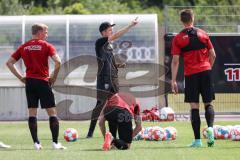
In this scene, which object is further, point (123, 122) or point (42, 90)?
point (42, 90)

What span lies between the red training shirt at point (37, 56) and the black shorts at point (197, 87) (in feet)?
8.12

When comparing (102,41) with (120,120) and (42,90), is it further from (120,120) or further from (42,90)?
(120,120)

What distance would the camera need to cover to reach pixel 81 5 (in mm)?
55750

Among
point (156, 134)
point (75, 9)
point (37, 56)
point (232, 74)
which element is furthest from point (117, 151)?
point (75, 9)

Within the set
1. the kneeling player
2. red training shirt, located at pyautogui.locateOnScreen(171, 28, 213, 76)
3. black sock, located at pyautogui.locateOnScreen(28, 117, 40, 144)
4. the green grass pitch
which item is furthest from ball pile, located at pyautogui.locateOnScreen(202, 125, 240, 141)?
black sock, located at pyautogui.locateOnScreen(28, 117, 40, 144)

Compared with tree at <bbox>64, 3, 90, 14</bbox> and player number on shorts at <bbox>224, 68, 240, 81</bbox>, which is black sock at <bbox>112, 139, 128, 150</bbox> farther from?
tree at <bbox>64, 3, 90, 14</bbox>

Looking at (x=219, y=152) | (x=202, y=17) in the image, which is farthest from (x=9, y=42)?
(x=219, y=152)

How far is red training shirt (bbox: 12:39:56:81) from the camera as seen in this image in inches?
566

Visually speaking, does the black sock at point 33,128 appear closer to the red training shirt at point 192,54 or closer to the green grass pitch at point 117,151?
the green grass pitch at point 117,151

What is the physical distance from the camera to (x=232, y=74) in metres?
25.1

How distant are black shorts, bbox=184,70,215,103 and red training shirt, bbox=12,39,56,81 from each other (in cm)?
247

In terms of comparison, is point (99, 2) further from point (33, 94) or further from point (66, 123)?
point (33, 94)

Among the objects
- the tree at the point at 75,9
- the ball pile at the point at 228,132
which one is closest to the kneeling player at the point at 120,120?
the ball pile at the point at 228,132

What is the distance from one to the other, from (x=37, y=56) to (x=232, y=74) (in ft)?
38.6
